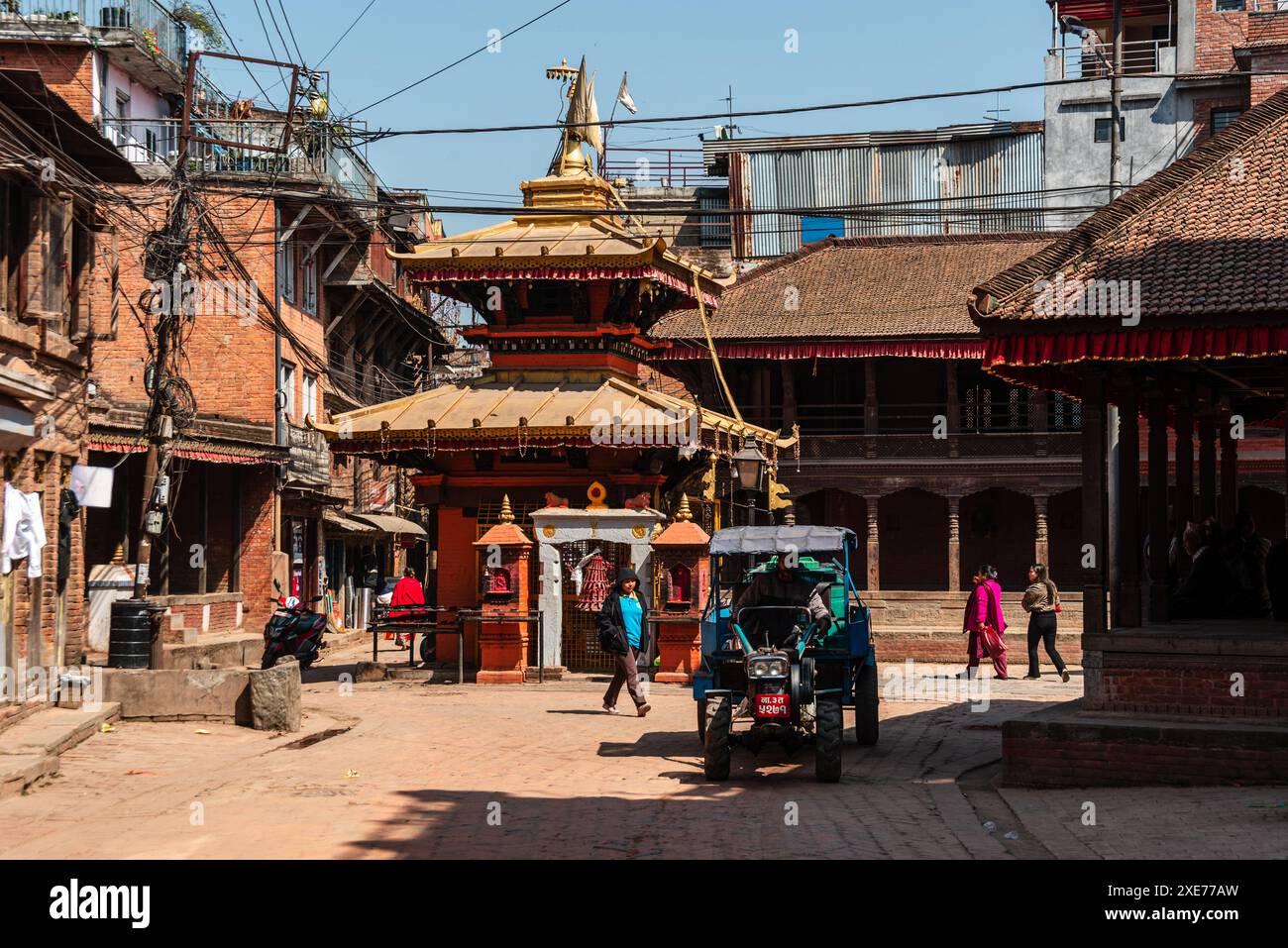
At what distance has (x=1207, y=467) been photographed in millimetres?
20266

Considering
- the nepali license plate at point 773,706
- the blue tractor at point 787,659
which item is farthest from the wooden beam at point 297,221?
the nepali license plate at point 773,706

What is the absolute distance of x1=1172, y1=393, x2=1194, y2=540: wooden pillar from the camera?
59.2 feet

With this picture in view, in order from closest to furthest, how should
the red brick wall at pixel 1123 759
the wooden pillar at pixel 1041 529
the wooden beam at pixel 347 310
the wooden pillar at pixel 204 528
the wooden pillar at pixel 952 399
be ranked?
1. the red brick wall at pixel 1123 759
2. the wooden pillar at pixel 204 528
3. the wooden pillar at pixel 1041 529
4. the wooden beam at pixel 347 310
5. the wooden pillar at pixel 952 399

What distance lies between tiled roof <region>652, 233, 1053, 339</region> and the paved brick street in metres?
24.7

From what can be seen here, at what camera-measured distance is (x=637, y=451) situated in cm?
2642

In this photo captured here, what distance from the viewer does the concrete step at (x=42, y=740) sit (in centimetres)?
1339

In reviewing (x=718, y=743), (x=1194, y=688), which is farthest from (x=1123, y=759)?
(x=718, y=743)

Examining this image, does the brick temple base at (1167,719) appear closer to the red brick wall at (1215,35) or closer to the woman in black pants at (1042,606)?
the woman in black pants at (1042,606)

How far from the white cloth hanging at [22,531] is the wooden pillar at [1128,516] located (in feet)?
35.8

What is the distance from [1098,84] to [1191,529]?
126 feet

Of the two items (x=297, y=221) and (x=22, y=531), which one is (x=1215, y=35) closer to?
(x=297, y=221)

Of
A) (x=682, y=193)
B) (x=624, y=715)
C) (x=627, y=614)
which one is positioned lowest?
(x=624, y=715)
